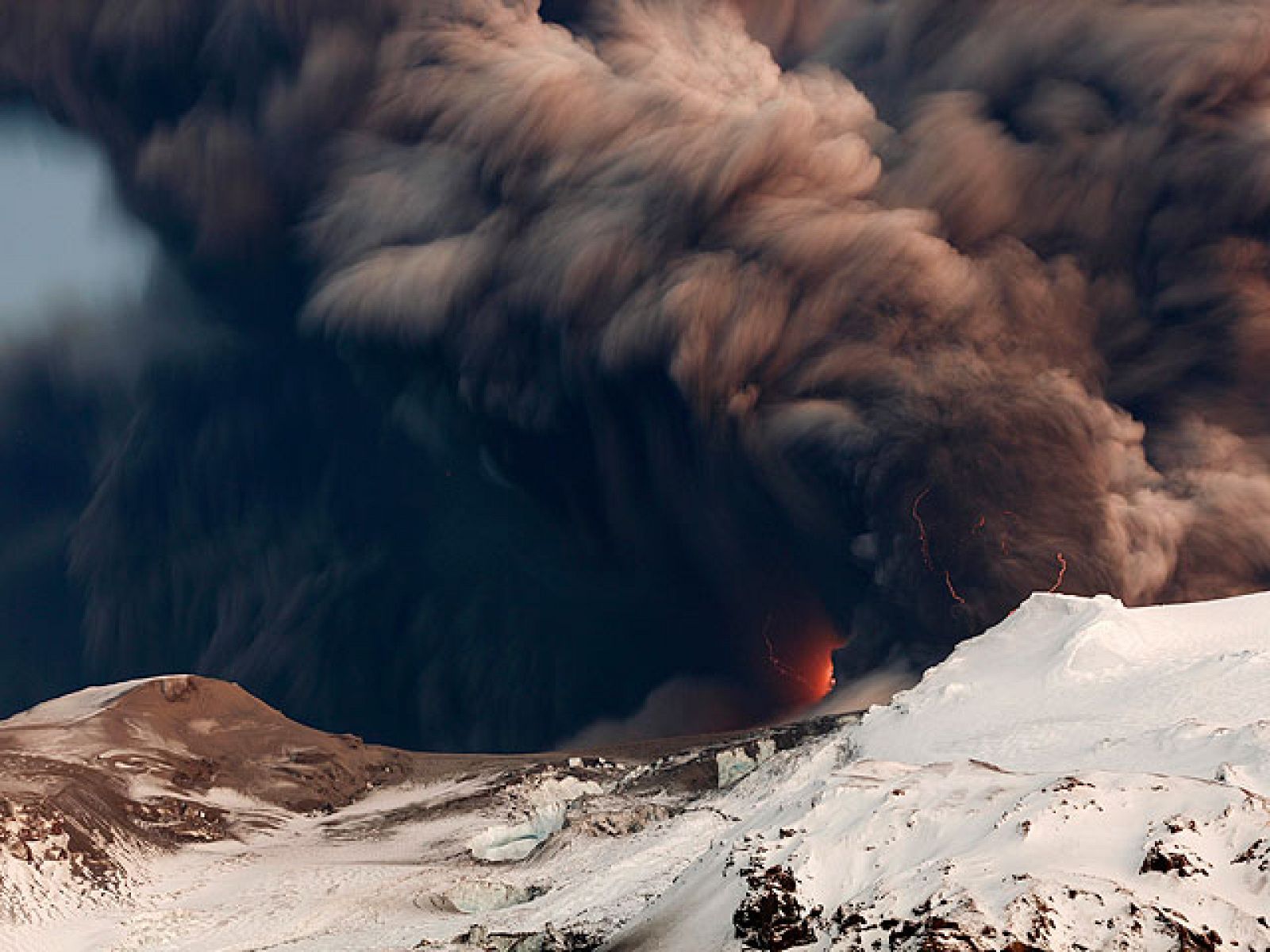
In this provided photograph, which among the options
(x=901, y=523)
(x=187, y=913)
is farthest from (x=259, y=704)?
(x=901, y=523)

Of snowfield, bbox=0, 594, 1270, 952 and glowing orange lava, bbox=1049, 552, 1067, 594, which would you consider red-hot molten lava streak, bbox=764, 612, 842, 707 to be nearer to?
glowing orange lava, bbox=1049, 552, 1067, 594

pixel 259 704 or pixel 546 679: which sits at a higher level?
pixel 259 704

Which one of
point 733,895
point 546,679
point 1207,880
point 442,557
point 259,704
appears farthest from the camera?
point 442,557

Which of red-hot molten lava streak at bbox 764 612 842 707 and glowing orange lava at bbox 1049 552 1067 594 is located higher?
glowing orange lava at bbox 1049 552 1067 594

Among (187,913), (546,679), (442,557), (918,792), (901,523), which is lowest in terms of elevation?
(546,679)

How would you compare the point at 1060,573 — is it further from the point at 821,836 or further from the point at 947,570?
the point at 821,836

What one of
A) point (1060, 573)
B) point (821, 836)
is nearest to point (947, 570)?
point (1060, 573)

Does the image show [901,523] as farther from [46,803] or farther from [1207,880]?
[1207,880]

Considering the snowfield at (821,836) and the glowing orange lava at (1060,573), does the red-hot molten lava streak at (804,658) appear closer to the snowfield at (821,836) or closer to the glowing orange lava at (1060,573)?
the glowing orange lava at (1060,573)
